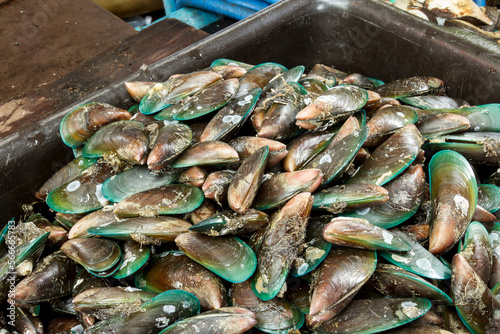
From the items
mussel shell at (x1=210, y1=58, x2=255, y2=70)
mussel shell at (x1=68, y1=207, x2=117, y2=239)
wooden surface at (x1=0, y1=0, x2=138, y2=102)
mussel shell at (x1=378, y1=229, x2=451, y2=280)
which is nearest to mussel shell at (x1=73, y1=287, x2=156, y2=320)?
mussel shell at (x1=68, y1=207, x2=117, y2=239)

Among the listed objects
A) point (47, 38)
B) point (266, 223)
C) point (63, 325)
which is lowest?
point (63, 325)

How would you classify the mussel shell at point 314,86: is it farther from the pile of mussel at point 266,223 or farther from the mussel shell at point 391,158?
the mussel shell at point 391,158

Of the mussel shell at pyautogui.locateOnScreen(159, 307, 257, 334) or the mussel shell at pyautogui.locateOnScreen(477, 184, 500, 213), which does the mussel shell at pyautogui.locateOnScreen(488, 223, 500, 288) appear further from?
the mussel shell at pyautogui.locateOnScreen(159, 307, 257, 334)

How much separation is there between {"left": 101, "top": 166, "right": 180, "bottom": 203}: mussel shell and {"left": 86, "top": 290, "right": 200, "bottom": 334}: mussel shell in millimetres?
452

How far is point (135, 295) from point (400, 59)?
185 centimetres

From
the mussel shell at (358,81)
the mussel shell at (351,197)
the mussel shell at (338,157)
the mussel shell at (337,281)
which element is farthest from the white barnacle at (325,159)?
the mussel shell at (358,81)

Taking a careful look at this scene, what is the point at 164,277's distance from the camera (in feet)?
4.50

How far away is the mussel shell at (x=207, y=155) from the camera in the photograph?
59.2 inches

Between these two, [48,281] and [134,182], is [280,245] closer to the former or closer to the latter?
[134,182]

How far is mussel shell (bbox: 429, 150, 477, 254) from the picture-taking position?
1.34 metres

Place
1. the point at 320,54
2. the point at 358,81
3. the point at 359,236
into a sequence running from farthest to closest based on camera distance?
the point at 320,54 → the point at 358,81 → the point at 359,236

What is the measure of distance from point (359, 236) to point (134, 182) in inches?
34.3

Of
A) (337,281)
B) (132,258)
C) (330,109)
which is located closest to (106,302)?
(132,258)

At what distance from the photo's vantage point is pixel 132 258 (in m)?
1.42
